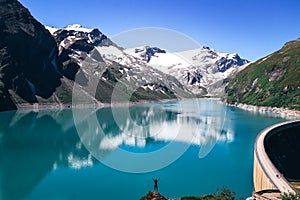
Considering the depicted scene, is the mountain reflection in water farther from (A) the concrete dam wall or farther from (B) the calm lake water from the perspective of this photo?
(A) the concrete dam wall

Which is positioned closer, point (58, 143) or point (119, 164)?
point (119, 164)

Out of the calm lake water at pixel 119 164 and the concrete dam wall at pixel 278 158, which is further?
the calm lake water at pixel 119 164

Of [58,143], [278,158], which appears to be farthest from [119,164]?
[58,143]

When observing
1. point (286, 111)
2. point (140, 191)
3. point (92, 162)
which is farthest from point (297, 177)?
point (286, 111)

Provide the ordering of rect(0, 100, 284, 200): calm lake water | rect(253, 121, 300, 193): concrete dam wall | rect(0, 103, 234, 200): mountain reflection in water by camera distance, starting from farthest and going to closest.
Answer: rect(0, 103, 234, 200): mountain reflection in water → rect(0, 100, 284, 200): calm lake water → rect(253, 121, 300, 193): concrete dam wall

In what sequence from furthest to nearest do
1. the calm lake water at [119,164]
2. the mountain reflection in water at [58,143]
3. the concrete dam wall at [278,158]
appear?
the mountain reflection in water at [58,143]
the calm lake water at [119,164]
the concrete dam wall at [278,158]

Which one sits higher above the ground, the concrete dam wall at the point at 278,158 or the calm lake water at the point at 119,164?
the concrete dam wall at the point at 278,158

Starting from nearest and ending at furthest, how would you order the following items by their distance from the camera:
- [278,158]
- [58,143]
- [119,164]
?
[119,164], [278,158], [58,143]

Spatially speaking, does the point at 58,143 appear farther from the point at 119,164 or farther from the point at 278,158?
the point at 278,158

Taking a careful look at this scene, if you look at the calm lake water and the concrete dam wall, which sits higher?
the concrete dam wall

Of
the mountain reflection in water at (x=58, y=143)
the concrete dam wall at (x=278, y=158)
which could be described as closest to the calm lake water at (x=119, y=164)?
the mountain reflection in water at (x=58, y=143)

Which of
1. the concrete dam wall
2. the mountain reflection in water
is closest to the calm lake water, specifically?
the mountain reflection in water

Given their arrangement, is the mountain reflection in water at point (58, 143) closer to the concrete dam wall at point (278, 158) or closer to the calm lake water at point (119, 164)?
the calm lake water at point (119, 164)

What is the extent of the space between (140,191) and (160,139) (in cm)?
5501
